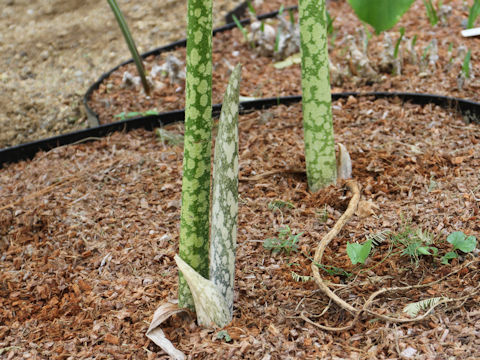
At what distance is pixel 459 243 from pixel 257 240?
1.86 ft

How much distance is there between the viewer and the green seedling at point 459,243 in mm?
1379

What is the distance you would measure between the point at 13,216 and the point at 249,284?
97 centimetres

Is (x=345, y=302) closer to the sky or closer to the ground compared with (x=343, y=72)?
closer to the ground

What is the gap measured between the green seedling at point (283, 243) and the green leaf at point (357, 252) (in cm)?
18

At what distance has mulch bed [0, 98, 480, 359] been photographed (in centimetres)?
126

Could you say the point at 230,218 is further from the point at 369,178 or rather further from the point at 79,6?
the point at 79,6

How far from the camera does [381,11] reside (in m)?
0.97

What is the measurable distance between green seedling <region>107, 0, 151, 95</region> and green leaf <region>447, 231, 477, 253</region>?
5.86ft

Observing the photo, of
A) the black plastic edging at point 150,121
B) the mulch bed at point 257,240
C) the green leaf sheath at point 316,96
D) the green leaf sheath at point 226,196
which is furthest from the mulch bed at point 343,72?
the green leaf sheath at point 226,196

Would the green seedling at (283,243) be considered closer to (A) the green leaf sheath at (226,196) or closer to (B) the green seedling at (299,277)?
(B) the green seedling at (299,277)

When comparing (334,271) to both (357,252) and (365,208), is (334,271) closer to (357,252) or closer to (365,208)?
(357,252)

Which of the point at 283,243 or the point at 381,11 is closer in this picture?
the point at 381,11

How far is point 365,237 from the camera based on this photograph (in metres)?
1.54

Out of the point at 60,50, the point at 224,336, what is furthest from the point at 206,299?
the point at 60,50
